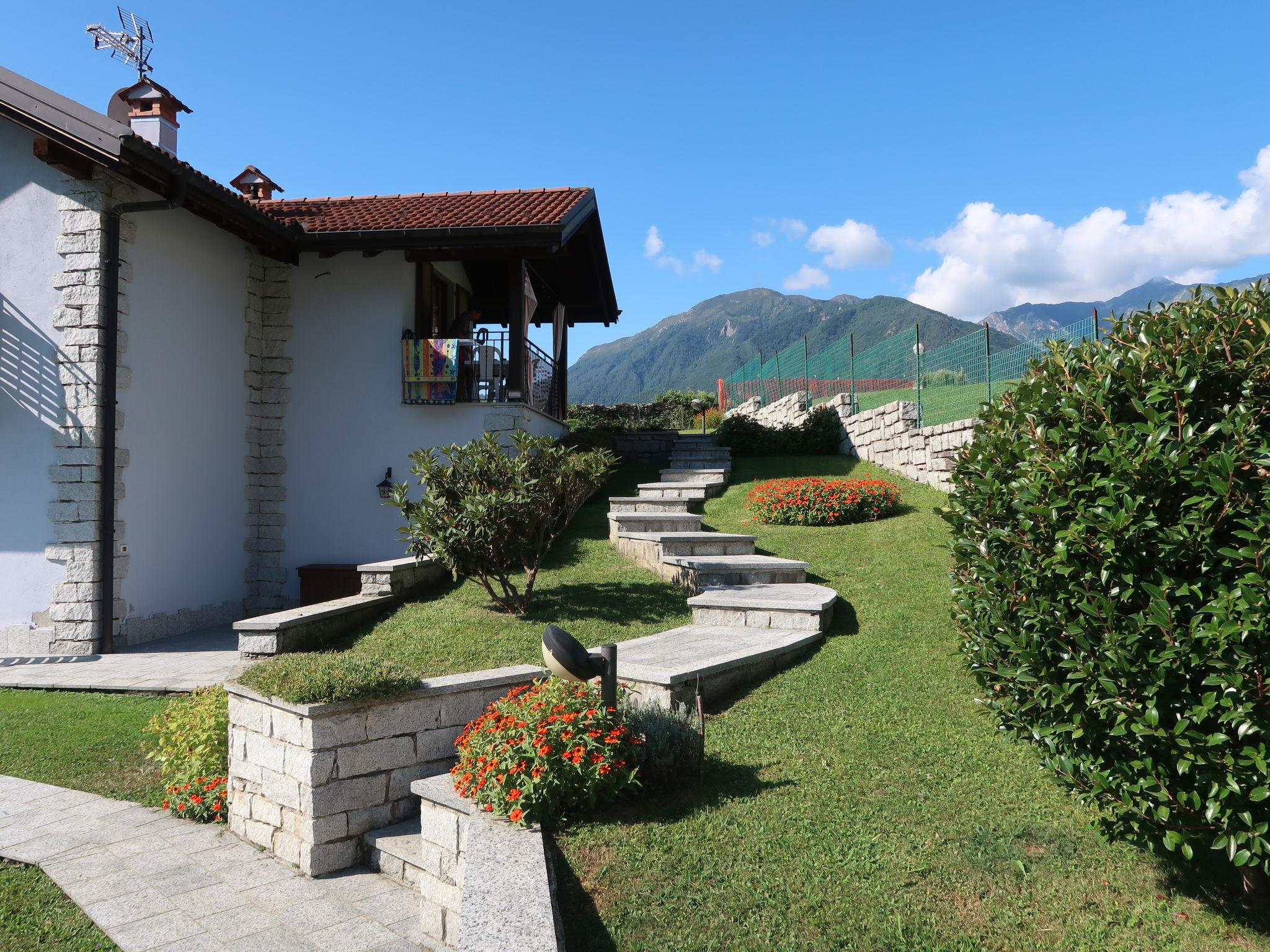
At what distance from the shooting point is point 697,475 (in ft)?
44.4

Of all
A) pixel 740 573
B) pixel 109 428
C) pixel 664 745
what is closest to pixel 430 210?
pixel 109 428

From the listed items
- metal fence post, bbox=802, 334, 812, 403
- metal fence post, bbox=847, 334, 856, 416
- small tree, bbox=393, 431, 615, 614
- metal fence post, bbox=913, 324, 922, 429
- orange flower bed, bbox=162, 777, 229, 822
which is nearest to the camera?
orange flower bed, bbox=162, 777, 229, 822

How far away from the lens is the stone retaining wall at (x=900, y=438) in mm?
11195

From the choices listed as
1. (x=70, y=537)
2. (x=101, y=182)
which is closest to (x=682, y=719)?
(x=70, y=537)

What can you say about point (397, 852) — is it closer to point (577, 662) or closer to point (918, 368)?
point (577, 662)

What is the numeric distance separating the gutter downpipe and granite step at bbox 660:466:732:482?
25.4 feet

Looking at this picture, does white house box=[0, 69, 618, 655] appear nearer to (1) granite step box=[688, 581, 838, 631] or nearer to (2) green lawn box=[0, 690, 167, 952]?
(2) green lawn box=[0, 690, 167, 952]

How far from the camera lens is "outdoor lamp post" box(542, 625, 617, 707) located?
12.9 feet

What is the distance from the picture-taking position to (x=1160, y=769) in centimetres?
264

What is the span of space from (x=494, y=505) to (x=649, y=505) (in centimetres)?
440

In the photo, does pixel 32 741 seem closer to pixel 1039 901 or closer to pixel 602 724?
pixel 602 724

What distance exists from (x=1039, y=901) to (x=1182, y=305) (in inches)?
87.3

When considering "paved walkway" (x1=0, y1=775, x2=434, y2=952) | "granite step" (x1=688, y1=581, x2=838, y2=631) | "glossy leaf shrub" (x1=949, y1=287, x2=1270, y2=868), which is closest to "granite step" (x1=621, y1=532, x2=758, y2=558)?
"granite step" (x1=688, y1=581, x2=838, y2=631)

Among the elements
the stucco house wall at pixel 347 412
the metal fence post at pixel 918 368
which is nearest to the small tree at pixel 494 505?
the stucco house wall at pixel 347 412
